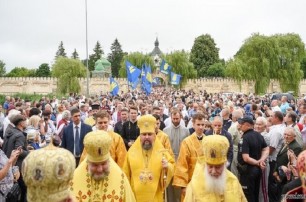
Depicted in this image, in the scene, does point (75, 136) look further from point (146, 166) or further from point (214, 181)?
point (214, 181)

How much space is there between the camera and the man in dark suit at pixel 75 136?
9141 mm

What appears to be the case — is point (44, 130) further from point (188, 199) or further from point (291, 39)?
point (291, 39)

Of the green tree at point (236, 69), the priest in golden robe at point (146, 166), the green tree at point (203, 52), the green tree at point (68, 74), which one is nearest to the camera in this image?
the priest in golden robe at point (146, 166)

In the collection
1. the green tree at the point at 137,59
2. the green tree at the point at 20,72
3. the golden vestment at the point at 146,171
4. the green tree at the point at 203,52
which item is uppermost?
the green tree at the point at 203,52

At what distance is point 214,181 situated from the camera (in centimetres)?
492

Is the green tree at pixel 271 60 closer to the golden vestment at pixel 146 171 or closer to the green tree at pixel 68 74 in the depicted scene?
the green tree at pixel 68 74

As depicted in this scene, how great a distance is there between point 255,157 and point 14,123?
14.4 ft

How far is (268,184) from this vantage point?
28.6 ft

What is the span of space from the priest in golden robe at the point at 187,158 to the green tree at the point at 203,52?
8605cm

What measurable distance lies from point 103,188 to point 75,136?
436 centimetres

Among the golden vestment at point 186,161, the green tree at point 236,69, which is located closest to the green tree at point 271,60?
the green tree at point 236,69

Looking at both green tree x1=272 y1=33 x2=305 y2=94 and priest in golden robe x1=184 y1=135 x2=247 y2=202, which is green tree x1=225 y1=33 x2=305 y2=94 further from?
priest in golden robe x1=184 y1=135 x2=247 y2=202

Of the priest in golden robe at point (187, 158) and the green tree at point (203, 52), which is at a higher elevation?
the green tree at point (203, 52)

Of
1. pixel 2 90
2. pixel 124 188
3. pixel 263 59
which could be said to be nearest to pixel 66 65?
pixel 2 90
